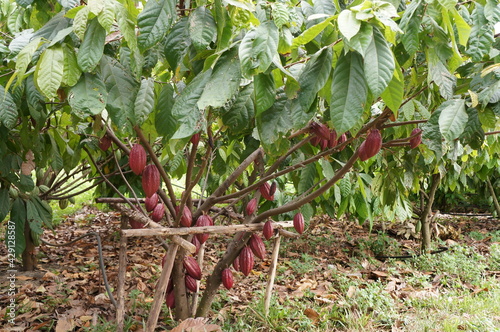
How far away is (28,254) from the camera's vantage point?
115 inches

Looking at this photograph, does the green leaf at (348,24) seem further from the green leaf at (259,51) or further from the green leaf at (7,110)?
the green leaf at (7,110)

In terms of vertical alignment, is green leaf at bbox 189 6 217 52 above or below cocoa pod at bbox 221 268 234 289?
above

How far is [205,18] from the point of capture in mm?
937

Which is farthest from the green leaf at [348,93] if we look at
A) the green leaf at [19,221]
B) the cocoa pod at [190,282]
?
the green leaf at [19,221]

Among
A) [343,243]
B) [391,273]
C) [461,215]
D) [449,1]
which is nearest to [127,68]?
[449,1]

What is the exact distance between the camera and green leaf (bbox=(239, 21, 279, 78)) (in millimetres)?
790

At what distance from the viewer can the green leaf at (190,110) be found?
88 centimetres

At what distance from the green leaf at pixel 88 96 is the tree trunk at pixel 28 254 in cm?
230

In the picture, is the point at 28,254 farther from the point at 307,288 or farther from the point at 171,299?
the point at 307,288

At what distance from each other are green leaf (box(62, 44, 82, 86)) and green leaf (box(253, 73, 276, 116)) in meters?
0.38

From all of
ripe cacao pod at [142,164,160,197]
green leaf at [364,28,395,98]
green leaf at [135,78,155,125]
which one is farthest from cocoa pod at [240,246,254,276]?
green leaf at [364,28,395,98]

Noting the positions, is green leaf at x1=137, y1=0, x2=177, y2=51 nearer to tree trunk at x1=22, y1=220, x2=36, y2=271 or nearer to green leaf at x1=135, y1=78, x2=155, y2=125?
green leaf at x1=135, y1=78, x2=155, y2=125

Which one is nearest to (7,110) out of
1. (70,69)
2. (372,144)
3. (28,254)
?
(70,69)

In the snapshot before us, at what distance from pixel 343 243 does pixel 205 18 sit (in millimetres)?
4021
